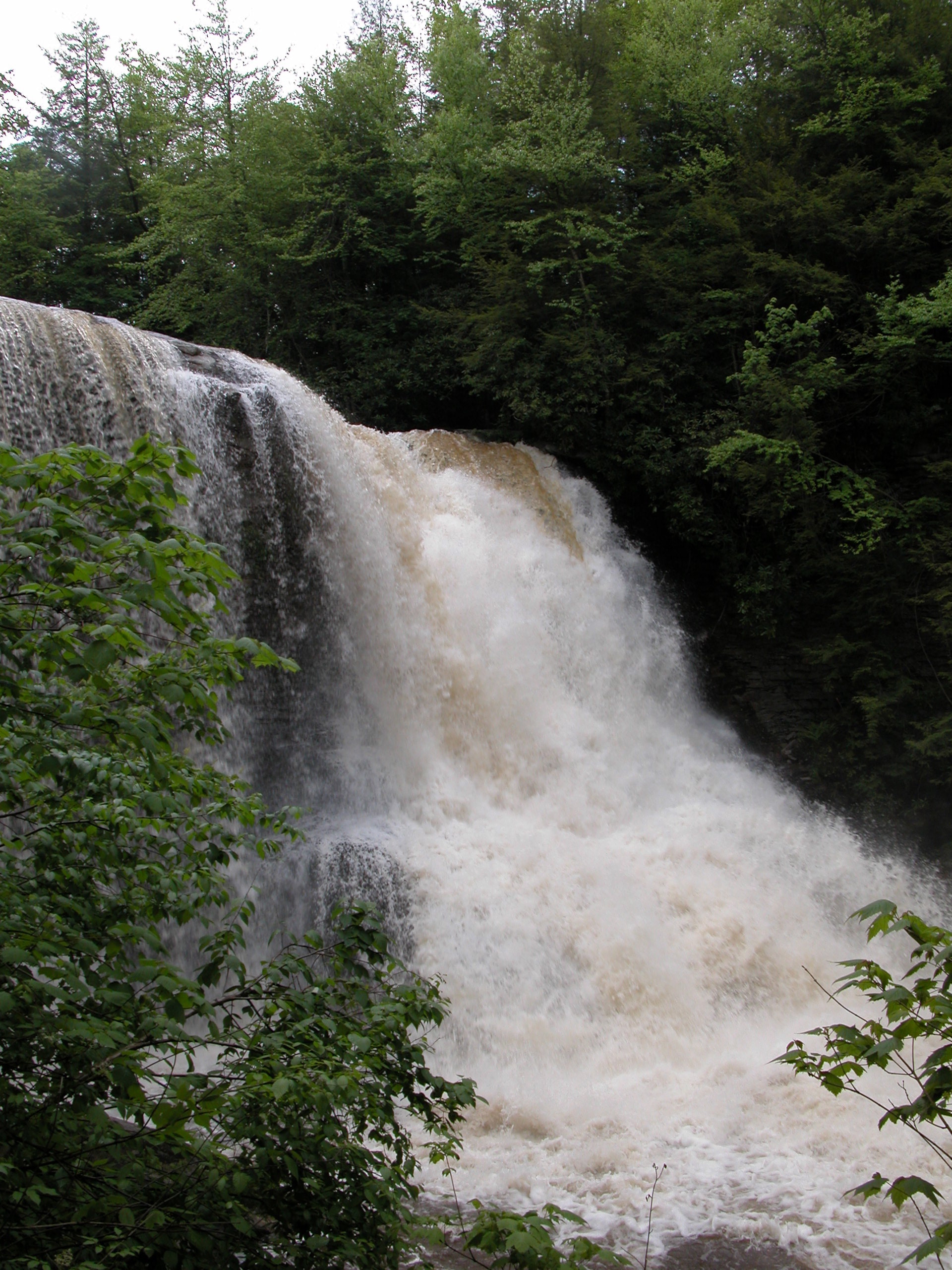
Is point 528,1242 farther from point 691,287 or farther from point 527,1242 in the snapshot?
point 691,287

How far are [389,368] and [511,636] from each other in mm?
5709

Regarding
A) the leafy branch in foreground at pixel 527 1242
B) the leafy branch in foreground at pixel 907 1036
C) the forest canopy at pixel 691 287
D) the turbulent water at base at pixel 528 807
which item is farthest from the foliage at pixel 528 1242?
the forest canopy at pixel 691 287

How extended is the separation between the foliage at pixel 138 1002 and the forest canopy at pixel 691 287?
28.2 ft

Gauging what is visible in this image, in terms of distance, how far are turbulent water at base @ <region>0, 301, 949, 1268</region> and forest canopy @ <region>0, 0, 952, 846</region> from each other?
128 cm

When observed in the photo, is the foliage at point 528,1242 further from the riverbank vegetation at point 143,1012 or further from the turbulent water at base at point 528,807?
the turbulent water at base at point 528,807

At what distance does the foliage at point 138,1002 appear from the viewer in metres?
1.98

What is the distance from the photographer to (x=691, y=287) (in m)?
11.8

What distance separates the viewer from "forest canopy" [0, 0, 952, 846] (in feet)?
33.4

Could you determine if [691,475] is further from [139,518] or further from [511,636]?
[139,518]

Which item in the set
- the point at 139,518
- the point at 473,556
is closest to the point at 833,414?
the point at 473,556

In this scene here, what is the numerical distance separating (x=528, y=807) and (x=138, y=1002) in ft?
19.9

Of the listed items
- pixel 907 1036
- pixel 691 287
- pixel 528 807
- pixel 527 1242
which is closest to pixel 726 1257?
pixel 527 1242

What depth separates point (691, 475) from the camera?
11.2 meters

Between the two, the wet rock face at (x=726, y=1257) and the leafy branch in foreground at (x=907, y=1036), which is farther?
the wet rock face at (x=726, y=1257)
